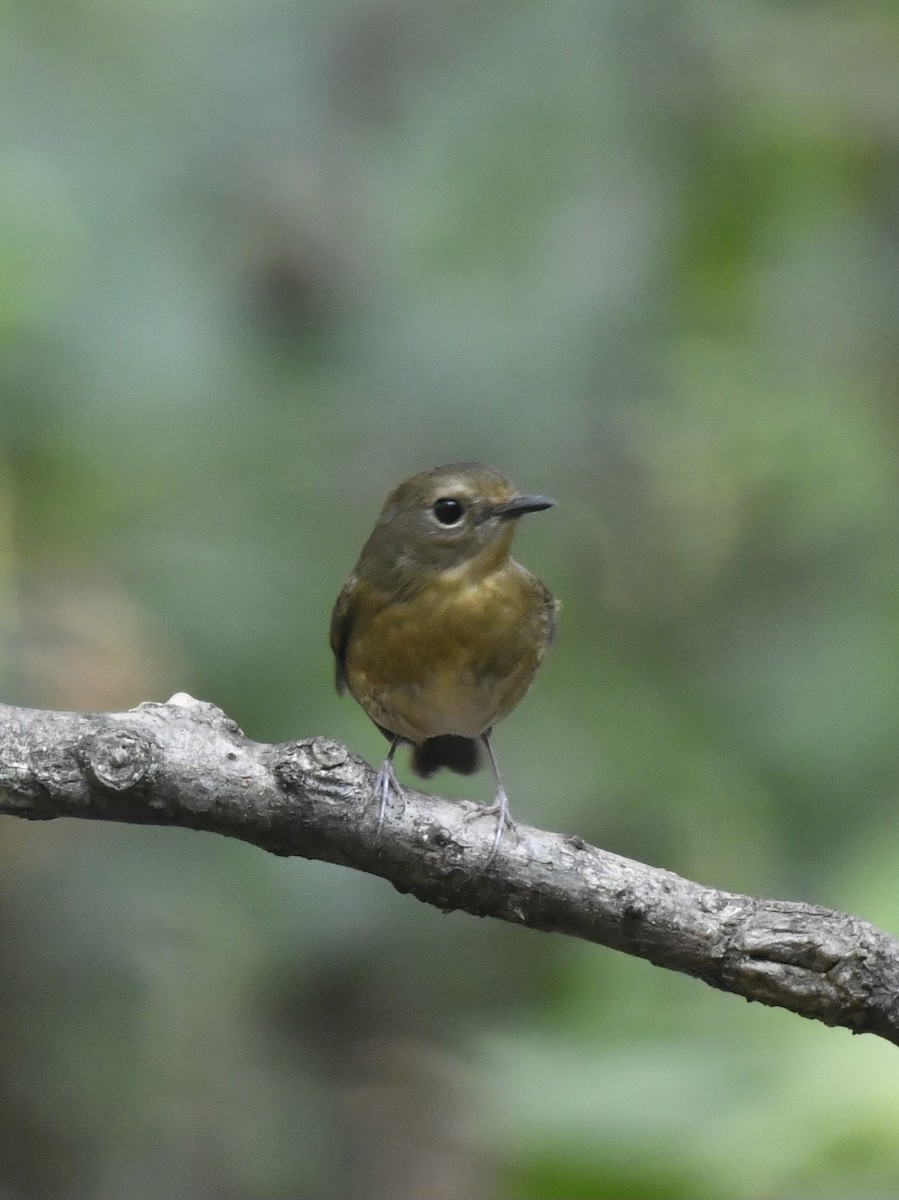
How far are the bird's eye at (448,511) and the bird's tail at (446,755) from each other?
76 centimetres

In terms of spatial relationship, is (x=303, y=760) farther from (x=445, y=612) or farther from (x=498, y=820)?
(x=445, y=612)

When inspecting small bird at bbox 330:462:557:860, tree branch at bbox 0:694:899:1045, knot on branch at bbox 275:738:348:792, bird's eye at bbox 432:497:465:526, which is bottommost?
tree branch at bbox 0:694:899:1045

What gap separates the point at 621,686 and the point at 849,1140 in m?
2.78

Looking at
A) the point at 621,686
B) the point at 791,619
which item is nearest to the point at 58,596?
the point at 621,686

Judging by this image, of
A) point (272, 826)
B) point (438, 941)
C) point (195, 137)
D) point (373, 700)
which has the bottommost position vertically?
point (272, 826)

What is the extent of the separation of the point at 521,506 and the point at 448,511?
9.0 inches

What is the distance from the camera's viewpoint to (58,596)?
469 centimetres

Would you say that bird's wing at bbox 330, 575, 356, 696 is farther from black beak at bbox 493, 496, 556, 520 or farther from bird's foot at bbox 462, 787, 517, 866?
bird's foot at bbox 462, 787, 517, 866

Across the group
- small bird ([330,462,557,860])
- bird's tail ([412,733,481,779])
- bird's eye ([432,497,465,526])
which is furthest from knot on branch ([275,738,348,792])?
bird's tail ([412,733,481,779])

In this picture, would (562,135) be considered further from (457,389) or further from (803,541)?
(803,541)

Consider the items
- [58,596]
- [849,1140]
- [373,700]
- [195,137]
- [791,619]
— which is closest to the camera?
[849,1140]

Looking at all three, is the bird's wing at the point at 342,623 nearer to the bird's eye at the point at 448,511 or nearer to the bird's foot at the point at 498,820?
the bird's eye at the point at 448,511

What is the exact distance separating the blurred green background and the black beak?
1.10 m

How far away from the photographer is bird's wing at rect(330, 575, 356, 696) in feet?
14.2
